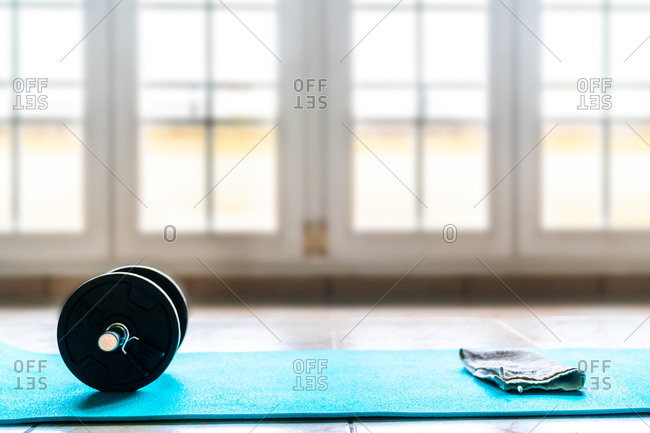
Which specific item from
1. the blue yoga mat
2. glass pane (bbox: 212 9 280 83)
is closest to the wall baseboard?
glass pane (bbox: 212 9 280 83)

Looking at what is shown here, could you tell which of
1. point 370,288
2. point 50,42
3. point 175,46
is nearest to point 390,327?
point 370,288

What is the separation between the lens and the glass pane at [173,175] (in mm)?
2295

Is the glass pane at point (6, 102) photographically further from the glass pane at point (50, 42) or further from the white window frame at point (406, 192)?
the white window frame at point (406, 192)

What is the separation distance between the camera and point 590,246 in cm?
233

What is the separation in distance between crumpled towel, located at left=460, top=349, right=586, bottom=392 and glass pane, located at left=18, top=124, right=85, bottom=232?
4.91 ft

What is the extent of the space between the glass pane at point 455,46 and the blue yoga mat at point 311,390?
46.1 inches

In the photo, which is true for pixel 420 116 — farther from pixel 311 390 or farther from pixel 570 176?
pixel 311 390

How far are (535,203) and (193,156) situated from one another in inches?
45.9

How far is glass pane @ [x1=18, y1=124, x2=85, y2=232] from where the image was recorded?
230 centimetres

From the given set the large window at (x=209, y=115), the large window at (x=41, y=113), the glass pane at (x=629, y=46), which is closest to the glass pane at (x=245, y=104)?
the large window at (x=209, y=115)

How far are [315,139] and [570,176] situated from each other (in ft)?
2.89

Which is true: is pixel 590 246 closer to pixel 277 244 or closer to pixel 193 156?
pixel 277 244

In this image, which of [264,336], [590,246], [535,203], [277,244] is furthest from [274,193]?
[590,246]

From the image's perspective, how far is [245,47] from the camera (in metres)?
2.30
